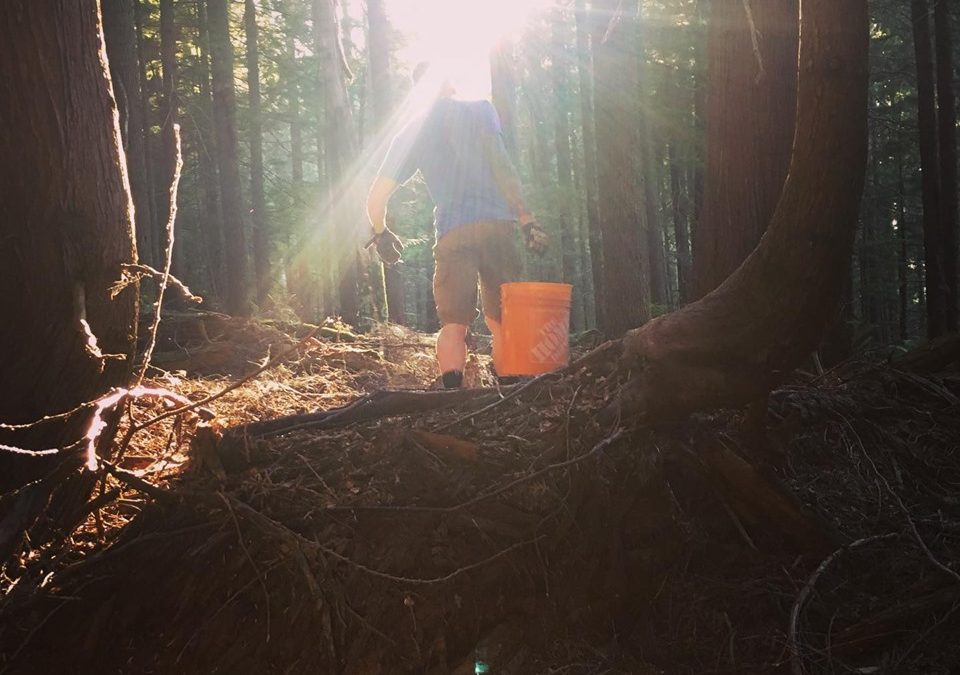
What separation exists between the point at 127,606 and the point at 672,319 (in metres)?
2.23

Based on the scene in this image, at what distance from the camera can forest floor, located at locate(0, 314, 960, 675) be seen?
85.2 inches

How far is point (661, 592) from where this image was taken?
243cm

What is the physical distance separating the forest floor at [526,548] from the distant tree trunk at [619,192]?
13.7 ft

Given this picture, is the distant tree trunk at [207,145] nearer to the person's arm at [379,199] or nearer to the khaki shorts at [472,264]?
the person's arm at [379,199]

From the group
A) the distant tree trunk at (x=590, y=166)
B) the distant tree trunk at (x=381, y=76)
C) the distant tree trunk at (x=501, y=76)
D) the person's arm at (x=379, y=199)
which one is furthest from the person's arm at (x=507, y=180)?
the distant tree trunk at (x=590, y=166)

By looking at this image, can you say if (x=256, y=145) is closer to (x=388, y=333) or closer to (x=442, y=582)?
(x=388, y=333)

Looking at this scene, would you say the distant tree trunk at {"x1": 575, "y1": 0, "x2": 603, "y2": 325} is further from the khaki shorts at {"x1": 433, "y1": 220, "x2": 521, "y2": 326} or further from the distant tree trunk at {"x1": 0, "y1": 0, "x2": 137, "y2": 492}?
the distant tree trunk at {"x1": 0, "y1": 0, "x2": 137, "y2": 492}

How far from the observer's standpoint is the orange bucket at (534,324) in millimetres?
4164

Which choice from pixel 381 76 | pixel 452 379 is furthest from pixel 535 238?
pixel 381 76

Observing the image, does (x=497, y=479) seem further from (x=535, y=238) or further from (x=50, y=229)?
(x=535, y=238)

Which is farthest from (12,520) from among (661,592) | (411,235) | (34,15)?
(411,235)

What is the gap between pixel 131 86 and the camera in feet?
34.0

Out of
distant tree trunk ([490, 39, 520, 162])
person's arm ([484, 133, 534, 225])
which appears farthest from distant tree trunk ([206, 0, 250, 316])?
person's arm ([484, 133, 534, 225])

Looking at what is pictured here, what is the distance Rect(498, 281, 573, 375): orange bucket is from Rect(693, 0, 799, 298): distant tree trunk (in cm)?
84
